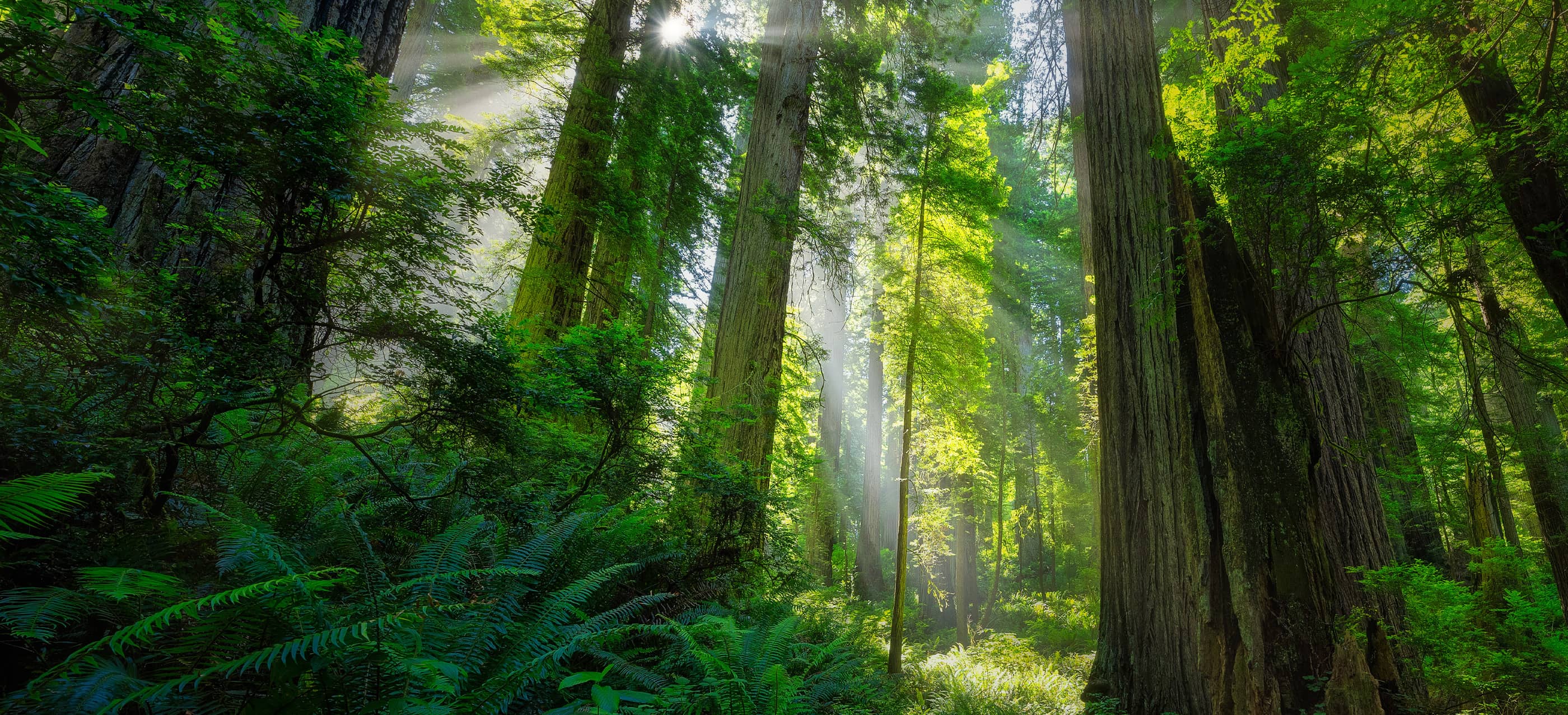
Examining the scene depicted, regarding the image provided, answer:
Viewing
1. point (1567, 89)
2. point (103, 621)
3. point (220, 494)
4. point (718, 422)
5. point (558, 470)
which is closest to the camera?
point (103, 621)

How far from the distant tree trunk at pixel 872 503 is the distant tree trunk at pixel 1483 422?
8.94 m

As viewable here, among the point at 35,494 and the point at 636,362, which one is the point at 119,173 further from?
the point at 636,362

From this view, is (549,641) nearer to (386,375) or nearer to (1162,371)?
(386,375)

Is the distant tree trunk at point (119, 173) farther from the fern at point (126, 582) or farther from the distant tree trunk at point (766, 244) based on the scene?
the distant tree trunk at point (766, 244)

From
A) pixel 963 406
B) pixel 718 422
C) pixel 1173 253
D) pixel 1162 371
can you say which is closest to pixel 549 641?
pixel 718 422

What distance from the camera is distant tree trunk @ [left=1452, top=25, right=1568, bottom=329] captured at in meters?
3.14

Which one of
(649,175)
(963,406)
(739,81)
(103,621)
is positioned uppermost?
(739,81)

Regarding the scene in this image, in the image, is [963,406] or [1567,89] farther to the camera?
[963,406]

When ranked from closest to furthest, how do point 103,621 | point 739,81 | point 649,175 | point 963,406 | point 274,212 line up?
point 103,621, point 274,212, point 739,81, point 649,175, point 963,406

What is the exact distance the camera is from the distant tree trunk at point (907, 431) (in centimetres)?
804

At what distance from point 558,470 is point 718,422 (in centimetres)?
124

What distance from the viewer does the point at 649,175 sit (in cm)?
770

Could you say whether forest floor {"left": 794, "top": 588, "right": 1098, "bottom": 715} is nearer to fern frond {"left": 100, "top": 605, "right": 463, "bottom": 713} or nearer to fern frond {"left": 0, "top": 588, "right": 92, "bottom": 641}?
fern frond {"left": 100, "top": 605, "right": 463, "bottom": 713}

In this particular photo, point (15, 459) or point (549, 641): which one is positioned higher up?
point (15, 459)
